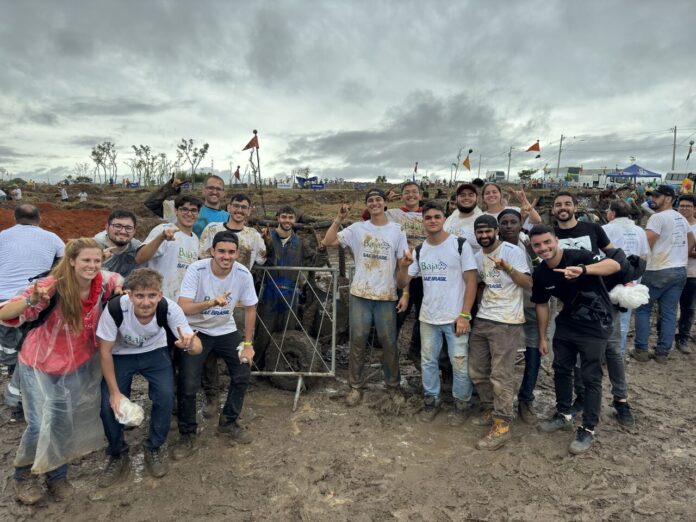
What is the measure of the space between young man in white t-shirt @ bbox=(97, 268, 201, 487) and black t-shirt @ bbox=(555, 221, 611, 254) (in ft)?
11.3

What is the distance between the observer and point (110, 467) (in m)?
3.34

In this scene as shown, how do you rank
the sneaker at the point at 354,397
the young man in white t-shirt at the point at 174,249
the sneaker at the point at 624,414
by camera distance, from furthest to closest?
the sneaker at the point at 354,397 < the sneaker at the point at 624,414 < the young man in white t-shirt at the point at 174,249

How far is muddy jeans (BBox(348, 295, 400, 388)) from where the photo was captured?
436 cm

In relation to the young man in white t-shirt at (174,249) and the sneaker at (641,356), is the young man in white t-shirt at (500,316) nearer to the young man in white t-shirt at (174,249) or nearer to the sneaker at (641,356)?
the young man in white t-shirt at (174,249)

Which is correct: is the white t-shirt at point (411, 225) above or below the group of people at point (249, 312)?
above

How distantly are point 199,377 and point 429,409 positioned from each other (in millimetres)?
2284

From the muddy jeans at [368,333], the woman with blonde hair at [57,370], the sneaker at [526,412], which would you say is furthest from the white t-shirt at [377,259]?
the woman with blonde hair at [57,370]

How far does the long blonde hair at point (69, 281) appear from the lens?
2.92 meters

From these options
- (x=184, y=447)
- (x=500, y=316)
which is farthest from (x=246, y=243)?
(x=500, y=316)

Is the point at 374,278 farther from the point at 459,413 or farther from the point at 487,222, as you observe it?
the point at 459,413

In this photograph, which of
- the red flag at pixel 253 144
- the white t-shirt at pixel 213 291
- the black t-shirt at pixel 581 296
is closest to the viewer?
the black t-shirt at pixel 581 296

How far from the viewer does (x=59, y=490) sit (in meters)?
3.09

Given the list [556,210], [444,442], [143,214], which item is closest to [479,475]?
[444,442]

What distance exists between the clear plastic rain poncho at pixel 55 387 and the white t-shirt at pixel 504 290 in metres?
3.33
